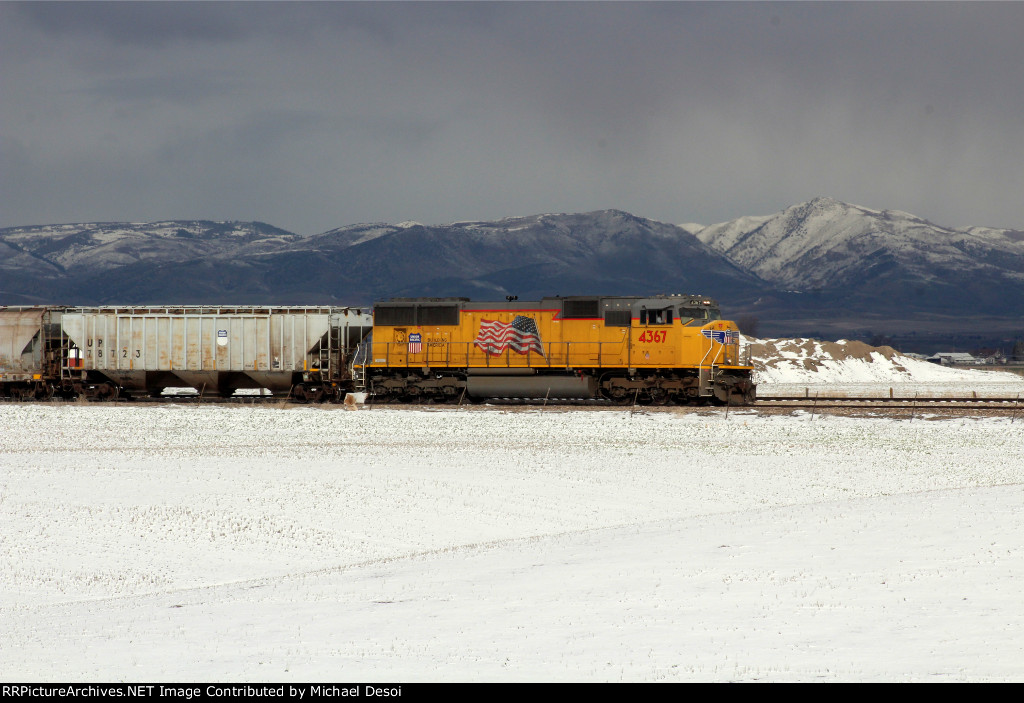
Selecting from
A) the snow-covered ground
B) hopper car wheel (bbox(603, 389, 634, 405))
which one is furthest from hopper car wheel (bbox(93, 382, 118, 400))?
the snow-covered ground

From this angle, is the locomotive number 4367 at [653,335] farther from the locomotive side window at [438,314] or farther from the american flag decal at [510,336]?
the locomotive side window at [438,314]

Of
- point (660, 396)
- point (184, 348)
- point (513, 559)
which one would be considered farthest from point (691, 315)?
point (513, 559)

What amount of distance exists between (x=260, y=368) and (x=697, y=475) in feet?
77.5

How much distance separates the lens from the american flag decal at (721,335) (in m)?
35.1

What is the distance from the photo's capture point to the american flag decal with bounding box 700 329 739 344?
35.1 metres

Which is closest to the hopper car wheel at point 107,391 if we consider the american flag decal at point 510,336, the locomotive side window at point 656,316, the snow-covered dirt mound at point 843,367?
the american flag decal at point 510,336

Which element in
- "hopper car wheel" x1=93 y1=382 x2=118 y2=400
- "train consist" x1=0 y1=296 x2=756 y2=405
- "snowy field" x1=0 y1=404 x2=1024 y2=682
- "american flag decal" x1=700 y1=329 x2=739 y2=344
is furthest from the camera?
"hopper car wheel" x1=93 y1=382 x2=118 y2=400

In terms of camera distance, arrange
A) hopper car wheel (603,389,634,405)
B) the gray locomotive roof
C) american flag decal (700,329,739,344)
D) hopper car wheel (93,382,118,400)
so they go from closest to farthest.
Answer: american flag decal (700,329,739,344)
the gray locomotive roof
hopper car wheel (603,389,634,405)
hopper car wheel (93,382,118,400)

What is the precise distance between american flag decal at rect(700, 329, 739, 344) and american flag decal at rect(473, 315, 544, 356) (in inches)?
236

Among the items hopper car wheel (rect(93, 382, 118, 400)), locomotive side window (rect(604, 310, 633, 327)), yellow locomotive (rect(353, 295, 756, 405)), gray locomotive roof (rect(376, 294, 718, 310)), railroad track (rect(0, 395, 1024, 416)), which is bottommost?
railroad track (rect(0, 395, 1024, 416))

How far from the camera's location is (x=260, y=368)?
4000 centimetres

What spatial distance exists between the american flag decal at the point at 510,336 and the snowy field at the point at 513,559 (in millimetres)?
9711

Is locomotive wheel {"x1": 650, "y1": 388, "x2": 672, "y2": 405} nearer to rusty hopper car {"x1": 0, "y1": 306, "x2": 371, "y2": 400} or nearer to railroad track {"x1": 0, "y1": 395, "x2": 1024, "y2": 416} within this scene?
railroad track {"x1": 0, "y1": 395, "x2": 1024, "y2": 416}
